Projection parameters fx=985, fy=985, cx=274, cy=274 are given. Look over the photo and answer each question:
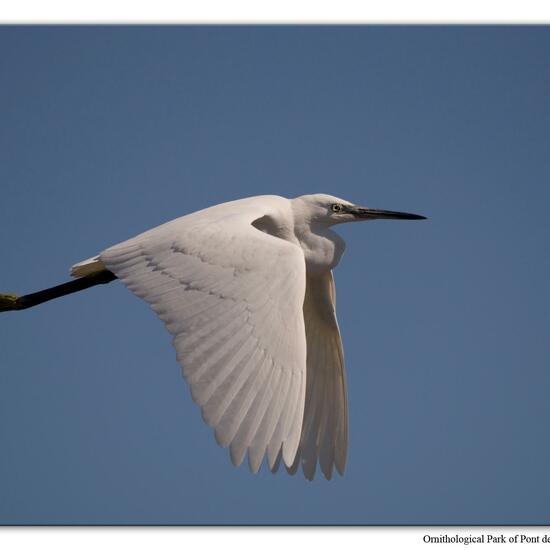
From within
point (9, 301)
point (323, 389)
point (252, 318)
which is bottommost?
point (323, 389)

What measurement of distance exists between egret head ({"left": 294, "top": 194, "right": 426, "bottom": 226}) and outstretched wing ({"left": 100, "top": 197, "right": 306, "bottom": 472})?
3.18 ft

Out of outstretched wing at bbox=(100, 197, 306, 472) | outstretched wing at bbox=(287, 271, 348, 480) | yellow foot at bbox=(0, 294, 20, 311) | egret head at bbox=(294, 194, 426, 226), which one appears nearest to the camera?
outstretched wing at bbox=(100, 197, 306, 472)

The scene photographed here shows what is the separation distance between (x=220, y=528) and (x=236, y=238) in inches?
74.0

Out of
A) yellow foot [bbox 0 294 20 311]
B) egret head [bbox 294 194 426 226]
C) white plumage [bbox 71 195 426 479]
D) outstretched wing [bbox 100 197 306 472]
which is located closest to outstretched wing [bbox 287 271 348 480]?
white plumage [bbox 71 195 426 479]

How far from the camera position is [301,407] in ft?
17.4

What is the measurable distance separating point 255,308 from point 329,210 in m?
2.26

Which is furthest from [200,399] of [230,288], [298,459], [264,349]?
[298,459]

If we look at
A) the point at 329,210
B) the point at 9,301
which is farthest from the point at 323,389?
the point at 9,301

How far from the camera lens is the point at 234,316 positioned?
18.6 feet

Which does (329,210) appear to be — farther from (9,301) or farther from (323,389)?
(9,301)

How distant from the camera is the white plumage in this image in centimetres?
517

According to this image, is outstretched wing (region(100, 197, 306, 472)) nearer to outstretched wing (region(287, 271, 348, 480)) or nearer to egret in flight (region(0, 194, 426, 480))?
egret in flight (region(0, 194, 426, 480))

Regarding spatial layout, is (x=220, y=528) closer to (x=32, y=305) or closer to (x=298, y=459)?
(x=298, y=459)

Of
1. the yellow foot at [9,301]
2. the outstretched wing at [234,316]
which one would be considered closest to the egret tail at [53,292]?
the yellow foot at [9,301]
